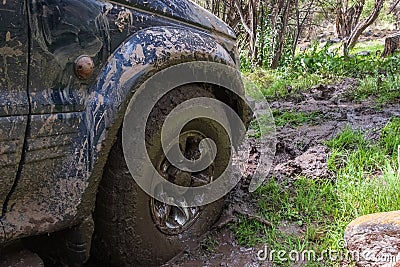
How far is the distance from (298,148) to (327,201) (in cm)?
100

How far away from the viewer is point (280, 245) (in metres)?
2.32

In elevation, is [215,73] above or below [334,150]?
above

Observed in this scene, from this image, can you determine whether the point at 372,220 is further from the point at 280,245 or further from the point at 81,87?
the point at 81,87

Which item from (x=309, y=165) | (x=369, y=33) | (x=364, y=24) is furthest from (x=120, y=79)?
(x=369, y=33)

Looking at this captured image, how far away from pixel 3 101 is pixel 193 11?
3.83ft


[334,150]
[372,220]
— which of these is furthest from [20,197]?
[334,150]

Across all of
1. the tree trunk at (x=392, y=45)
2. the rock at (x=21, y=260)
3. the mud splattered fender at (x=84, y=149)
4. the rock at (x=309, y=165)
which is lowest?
the tree trunk at (x=392, y=45)

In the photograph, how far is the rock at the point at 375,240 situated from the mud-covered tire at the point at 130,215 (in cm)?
87

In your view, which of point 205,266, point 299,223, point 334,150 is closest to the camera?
point 205,266

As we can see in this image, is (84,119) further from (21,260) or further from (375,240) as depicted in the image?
(375,240)

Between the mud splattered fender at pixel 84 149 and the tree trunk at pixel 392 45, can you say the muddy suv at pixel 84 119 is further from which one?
the tree trunk at pixel 392 45

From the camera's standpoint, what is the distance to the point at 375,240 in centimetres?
202

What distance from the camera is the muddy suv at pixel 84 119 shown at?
4.89 feet

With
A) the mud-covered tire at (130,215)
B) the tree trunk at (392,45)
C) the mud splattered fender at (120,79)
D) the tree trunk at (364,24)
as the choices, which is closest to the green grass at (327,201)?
the mud-covered tire at (130,215)
